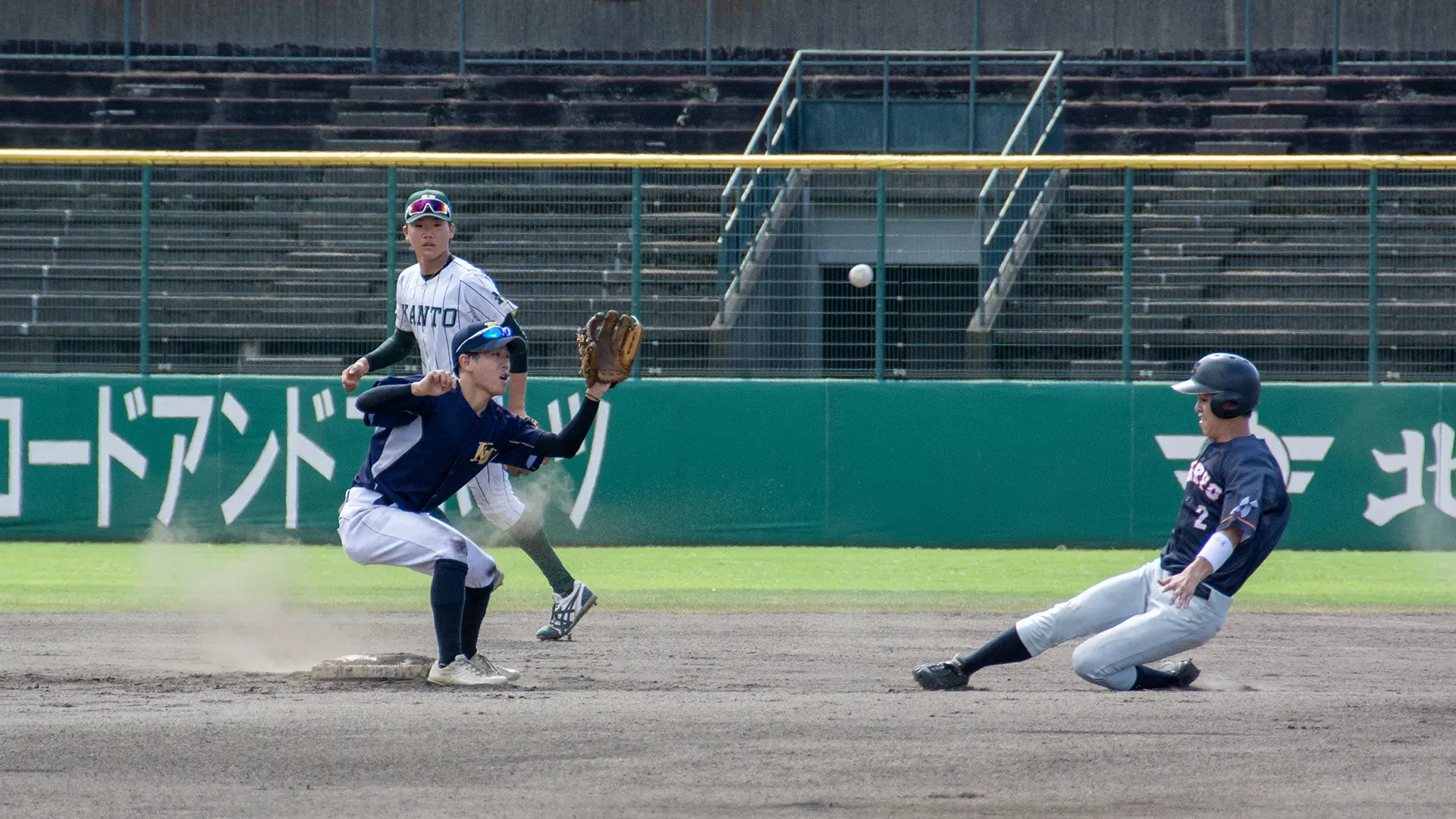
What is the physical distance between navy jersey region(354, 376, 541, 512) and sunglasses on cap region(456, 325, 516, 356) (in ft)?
0.55

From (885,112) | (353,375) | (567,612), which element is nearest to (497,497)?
(567,612)

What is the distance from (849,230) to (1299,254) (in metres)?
3.77

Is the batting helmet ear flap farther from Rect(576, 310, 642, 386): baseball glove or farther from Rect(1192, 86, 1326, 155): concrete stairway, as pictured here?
Rect(1192, 86, 1326, 155): concrete stairway

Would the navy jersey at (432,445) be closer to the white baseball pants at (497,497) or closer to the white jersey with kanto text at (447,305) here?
the white baseball pants at (497,497)

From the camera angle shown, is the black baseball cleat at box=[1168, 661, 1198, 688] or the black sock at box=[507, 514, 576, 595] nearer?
the black baseball cleat at box=[1168, 661, 1198, 688]

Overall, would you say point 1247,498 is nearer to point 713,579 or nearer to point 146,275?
point 713,579

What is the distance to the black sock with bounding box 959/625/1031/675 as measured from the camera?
19.8 ft

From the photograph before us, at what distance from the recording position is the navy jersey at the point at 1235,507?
573 cm

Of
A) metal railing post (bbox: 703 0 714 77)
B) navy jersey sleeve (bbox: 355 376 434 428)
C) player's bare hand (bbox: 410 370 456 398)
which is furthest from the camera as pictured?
metal railing post (bbox: 703 0 714 77)

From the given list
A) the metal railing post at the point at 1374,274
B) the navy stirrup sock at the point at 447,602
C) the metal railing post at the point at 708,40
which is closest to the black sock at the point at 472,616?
the navy stirrup sock at the point at 447,602

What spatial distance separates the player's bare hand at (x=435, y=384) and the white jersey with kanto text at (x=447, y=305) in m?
1.60

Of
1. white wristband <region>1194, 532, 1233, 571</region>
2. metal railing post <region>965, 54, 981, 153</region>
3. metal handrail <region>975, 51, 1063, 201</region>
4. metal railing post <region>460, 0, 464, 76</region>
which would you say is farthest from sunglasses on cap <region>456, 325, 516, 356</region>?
metal railing post <region>460, 0, 464, 76</region>

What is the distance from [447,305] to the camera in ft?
25.1

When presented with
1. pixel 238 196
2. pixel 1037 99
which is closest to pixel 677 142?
pixel 1037 99
